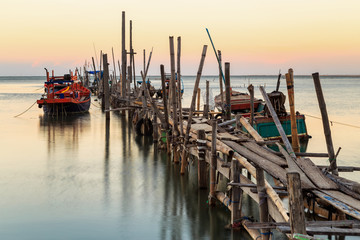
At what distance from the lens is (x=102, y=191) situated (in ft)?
39.2

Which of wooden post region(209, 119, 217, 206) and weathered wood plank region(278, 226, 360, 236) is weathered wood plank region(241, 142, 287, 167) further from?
weathered wood plank region(278, 226, 360, 236)

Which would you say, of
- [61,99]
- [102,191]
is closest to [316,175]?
[102,191]

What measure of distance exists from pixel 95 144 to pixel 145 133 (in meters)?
2.89

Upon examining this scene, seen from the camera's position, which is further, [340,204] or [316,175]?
[316,175]

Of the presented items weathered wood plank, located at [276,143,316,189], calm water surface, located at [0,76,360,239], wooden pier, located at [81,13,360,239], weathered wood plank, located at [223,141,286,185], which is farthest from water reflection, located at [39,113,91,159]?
weathered wood plank, located at [276,143,316,189]

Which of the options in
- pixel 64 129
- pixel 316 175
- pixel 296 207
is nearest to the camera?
pixel 296 207

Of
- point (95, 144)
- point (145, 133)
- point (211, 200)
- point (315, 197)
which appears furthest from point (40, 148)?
point (315, 197)

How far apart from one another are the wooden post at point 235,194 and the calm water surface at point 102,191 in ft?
1.33

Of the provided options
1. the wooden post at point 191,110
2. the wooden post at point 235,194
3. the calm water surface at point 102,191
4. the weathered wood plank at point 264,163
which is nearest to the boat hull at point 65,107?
the calm water surface at point 102,191

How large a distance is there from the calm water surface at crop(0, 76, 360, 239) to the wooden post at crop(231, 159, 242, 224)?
1.33ft

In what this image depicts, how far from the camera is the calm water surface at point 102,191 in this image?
900cm

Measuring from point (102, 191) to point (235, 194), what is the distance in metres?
5.05

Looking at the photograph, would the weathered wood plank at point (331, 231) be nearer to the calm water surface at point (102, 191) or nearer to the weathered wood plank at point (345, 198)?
the weathered wood plank at point (345, 198)

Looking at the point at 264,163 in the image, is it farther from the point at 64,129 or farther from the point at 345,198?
the point at 64,129
